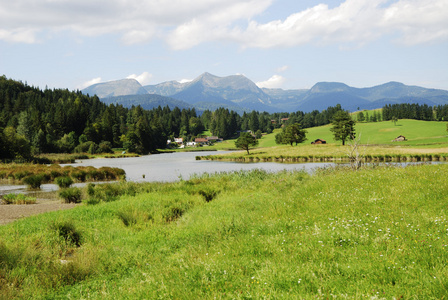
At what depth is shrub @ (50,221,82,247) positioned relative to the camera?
10.9m

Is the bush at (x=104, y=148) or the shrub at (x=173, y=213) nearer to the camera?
the shrub at (x=173, y=213)

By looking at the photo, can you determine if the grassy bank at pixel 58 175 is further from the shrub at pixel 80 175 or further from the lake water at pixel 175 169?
the lake water at pixel 175 169

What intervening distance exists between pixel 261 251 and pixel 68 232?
787cm

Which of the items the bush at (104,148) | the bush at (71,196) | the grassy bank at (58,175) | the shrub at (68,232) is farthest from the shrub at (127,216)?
the bush at (104,148)

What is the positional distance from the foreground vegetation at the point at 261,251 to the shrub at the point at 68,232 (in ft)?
0.12

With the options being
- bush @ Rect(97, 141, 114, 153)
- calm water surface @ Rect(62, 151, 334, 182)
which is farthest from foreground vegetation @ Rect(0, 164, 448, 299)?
bush @ Rect(97, 141, 114, 153)

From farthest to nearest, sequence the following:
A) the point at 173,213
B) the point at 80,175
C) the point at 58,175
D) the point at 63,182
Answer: the point at 80,175
the point at 58,175
the point at 63,182
the point at 173,213

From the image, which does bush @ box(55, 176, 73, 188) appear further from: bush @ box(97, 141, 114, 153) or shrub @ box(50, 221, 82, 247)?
bush @ box(97, 141, 114, 153)

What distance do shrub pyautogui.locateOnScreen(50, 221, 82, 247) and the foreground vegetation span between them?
4cm

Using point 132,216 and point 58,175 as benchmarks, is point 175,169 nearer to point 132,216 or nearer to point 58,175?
point 58,175

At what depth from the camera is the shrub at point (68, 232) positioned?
10.9 meters

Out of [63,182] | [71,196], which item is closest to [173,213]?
[71,196]

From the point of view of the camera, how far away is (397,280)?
522 cm

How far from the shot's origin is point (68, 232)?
36.8 feet
